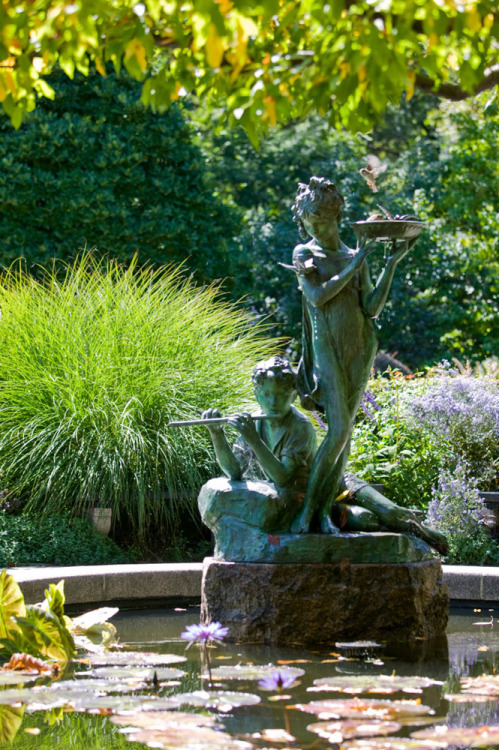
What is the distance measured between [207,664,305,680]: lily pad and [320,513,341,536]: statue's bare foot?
898 millimetres

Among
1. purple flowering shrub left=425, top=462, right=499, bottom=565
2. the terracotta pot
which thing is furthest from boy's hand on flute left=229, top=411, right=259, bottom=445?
the terracotta pot

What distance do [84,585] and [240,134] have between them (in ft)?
53.5

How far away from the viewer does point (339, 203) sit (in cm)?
497

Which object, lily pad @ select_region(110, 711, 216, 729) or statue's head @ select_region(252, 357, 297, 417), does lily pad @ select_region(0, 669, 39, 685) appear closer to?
lily pad @ select_region(110, 711, 216, 729)

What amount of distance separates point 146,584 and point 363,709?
2.79 metres

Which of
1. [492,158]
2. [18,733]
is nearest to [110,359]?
[18,733]

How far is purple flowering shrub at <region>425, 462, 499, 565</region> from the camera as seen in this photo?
7.18 metres

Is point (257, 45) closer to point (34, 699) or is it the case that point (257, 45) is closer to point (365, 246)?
point (365, 246)

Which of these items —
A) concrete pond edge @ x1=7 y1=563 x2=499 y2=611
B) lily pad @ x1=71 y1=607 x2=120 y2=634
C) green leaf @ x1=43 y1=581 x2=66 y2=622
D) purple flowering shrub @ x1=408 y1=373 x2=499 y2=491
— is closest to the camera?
green leaf @ x1=43 y1=581 x2=66 y2=622

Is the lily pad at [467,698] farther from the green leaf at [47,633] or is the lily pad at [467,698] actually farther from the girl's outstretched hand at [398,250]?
the girl's outstretched hand at [398,250]

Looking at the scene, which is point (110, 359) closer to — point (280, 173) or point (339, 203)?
point (339, 203)

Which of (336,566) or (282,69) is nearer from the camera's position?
(282,69)

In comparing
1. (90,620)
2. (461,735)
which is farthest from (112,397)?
(461,735)

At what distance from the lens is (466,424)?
8617mm
